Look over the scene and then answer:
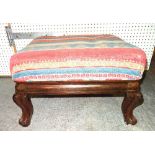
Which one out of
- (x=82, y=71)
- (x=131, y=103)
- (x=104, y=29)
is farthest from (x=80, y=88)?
(x=104, y=29)

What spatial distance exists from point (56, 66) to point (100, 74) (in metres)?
0.28

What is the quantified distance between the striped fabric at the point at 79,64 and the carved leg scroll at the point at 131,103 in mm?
149

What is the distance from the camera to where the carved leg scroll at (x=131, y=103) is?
48.6 inches

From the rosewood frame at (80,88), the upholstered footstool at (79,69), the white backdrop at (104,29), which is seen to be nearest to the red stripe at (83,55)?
the upholstered footstool at (79,69)

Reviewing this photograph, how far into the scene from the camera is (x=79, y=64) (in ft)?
3.62

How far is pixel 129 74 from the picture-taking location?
1134 millimetres

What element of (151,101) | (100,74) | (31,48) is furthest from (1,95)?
(151,101)

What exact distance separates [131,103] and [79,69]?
0.46 m

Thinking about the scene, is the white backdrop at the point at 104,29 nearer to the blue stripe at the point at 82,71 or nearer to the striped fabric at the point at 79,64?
the striped fabric at the point at 79,64

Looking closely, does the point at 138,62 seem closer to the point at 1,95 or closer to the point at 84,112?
the point at 84,112

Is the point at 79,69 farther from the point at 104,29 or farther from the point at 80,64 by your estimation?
the point at 104,29

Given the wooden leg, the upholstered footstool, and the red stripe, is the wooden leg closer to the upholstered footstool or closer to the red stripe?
the upholstered footstool

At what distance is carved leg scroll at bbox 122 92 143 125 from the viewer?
4.05 feet

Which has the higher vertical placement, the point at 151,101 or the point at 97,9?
the point at 97,9
